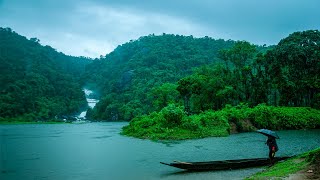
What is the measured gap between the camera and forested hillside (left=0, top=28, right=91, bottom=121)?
414ft

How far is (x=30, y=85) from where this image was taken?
147 m

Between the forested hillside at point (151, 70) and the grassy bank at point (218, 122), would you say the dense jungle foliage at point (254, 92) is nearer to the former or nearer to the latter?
the grassy bank at point (218, 122)

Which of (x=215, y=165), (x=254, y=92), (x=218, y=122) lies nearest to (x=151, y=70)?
(x=254, y=92)

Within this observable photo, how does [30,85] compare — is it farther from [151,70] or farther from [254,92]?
[254,92]

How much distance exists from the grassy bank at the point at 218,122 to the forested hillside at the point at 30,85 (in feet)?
293

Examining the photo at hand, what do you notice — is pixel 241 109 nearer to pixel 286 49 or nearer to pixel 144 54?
pixel 286 49

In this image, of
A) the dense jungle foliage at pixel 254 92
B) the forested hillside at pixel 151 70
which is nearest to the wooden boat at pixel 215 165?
the dense jungle foliage at pixel 254 92

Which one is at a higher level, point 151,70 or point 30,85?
point 151,70

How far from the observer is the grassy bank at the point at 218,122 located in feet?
134

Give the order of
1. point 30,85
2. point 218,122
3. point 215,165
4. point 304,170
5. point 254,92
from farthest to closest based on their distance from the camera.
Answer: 1. point 30,85
2. point 254,92
3. point 218,122
4. point 215,165
5. point 304,170

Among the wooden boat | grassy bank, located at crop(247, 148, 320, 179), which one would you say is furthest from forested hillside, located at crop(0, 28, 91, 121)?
grassy bank, located at crop(247, 148, 320, 179)

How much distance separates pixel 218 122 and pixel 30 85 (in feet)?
405

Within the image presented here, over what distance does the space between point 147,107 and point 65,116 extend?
4484 cm

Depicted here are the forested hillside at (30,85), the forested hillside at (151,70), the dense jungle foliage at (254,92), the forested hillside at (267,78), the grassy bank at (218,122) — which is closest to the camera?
the grassy bank at (218,122)
